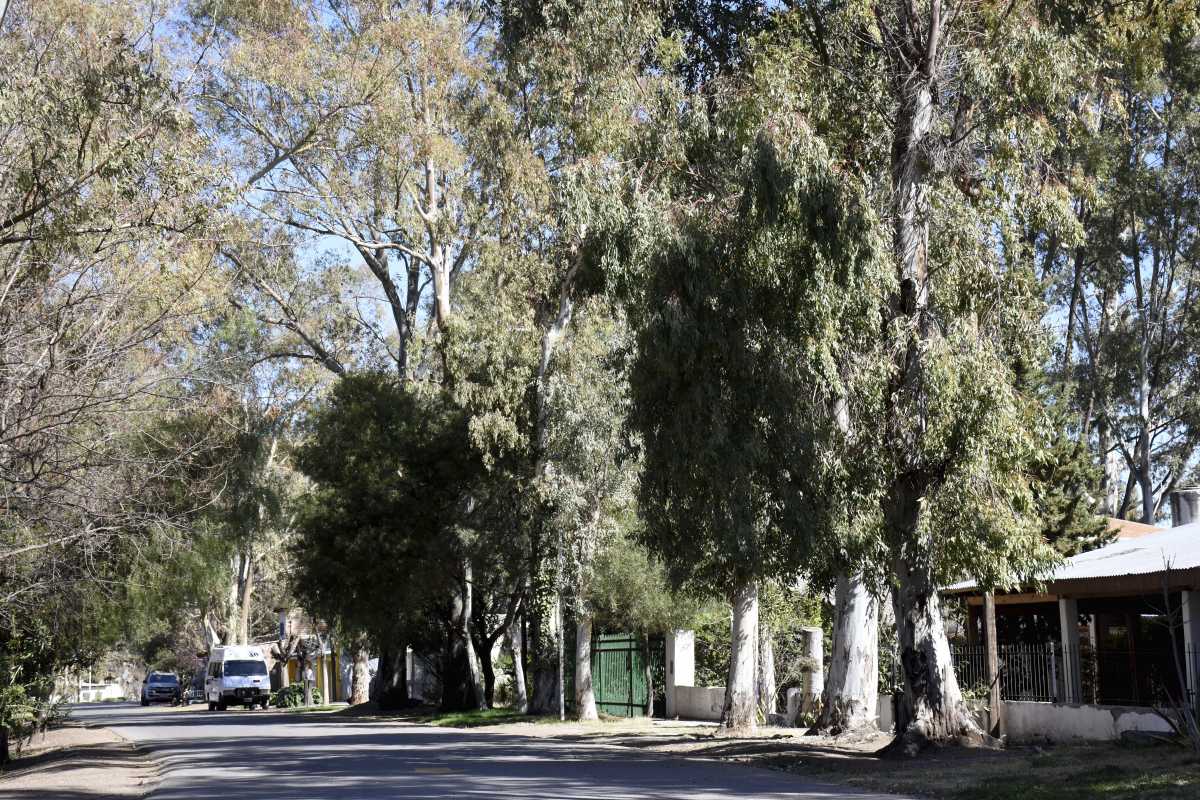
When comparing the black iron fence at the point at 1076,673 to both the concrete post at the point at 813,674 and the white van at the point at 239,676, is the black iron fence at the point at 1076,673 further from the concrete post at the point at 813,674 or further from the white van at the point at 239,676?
the white van at the point at 239,676

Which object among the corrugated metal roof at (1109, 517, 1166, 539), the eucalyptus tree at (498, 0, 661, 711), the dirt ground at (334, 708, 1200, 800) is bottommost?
the dirt ground at (334, 708, 1200, 800)

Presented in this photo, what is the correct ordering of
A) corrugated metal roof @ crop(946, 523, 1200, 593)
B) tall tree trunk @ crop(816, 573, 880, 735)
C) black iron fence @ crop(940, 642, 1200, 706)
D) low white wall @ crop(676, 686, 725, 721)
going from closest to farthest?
corrugated metal roof @ crop(946, 523, 1200, 593) → black iron fence @ crop(940, 642, 1200, 706) → tall tree trunk @ crop(816, 573, 880, 735) → low white wall @ crop(676, 686, 725, 721)

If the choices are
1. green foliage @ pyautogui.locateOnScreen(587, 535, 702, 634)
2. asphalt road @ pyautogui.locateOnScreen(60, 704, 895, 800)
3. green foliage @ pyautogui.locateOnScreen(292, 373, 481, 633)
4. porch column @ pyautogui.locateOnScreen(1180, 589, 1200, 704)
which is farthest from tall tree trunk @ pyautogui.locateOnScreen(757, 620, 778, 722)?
porch column @ pyautogui.locateOnScreen(1180, 589, 1200, 704)

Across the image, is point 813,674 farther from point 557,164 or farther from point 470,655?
point 470,655

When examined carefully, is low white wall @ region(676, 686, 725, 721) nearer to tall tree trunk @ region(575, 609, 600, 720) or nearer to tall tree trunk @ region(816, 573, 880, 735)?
tall tree trunk @ region(575, 609, 600, 720)

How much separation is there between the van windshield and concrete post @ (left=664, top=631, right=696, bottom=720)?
2874cm

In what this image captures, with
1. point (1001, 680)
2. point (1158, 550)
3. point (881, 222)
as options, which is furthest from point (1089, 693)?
point (881, 222)

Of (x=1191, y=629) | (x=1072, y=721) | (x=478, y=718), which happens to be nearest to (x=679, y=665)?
(x=478, y=718)

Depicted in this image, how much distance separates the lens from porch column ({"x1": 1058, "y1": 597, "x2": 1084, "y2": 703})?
21.0 meters

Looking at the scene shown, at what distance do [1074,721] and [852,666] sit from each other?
3768 mm

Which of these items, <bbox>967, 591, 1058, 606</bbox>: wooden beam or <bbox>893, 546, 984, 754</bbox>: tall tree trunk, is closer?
<bbox>893, 546, 984, 754</bbox>: tall tree trunk

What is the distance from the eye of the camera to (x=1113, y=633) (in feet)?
90.7

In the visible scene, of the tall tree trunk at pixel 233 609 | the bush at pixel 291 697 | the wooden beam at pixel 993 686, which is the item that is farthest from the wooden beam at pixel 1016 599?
the tall tree trunk at pixel 233 609

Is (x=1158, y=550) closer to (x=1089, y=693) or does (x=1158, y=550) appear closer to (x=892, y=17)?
(x=1089, y=693)
